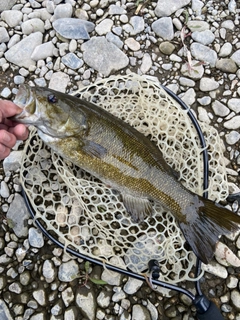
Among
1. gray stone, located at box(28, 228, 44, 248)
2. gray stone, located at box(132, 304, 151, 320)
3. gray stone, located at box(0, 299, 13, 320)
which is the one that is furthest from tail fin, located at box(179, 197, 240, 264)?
gray stone, located at box(0, 299, 13, 320)

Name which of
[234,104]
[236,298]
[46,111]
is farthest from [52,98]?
[236,298]

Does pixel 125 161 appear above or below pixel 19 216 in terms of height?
above

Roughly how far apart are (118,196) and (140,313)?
1000 mm

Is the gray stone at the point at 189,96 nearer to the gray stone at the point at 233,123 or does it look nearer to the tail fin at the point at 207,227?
the gray stone at the point at 233,123

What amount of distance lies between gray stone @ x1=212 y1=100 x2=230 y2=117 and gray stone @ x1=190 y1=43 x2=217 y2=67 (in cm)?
43

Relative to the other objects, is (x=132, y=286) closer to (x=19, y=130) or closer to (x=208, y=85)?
(x=19, y=130)

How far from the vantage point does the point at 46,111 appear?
3127 mm

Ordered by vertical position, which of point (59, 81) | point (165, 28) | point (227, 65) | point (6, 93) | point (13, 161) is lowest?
point (13, 161)

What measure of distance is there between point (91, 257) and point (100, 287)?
385 mm

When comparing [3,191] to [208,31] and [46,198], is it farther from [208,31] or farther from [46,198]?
[208,31]

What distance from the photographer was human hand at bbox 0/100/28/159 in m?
2.87

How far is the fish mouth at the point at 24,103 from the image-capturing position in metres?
3.01

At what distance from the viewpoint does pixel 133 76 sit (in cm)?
359

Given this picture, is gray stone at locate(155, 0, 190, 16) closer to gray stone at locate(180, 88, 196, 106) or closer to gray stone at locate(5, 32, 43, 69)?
gray stone at locate(180, 88, 196, 106)
